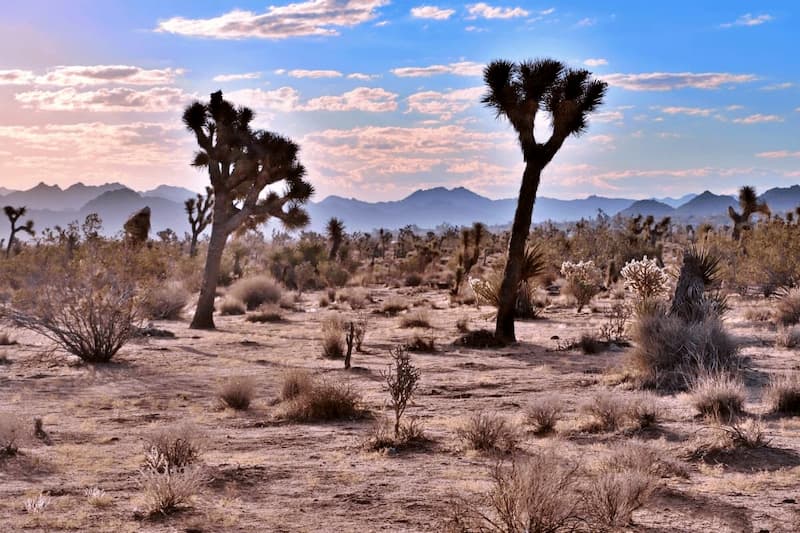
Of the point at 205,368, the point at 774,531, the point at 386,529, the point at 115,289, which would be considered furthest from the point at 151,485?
the point at 115,289

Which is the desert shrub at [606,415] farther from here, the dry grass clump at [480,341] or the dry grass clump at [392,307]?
the dry grass clump at [392,307]

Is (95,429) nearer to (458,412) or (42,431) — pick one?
(42,431)

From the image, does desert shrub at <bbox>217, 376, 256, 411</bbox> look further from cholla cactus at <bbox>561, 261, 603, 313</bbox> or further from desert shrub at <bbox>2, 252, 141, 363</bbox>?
cholla cactus at <bbox>561, 261, 603, 313</bbox>

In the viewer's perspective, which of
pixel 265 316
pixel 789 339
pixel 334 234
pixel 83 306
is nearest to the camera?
pixel 789 339

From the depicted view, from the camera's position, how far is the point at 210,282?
854 inches

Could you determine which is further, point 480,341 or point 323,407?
point 480,341

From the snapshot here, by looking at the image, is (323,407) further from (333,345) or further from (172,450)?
(333,345)

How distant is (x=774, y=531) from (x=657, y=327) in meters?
7.58

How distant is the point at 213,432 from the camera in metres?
9.35

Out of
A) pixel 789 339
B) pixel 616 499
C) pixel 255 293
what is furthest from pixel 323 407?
pixel 255 293

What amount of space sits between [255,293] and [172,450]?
2068 centimetres

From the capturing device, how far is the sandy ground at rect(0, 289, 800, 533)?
20.4 ft

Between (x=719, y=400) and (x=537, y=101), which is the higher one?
(x=537, y=101)

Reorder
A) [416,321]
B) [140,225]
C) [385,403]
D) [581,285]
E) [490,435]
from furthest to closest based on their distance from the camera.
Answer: [140,225], [581,285], [416,321], [385,403], [490,435]
